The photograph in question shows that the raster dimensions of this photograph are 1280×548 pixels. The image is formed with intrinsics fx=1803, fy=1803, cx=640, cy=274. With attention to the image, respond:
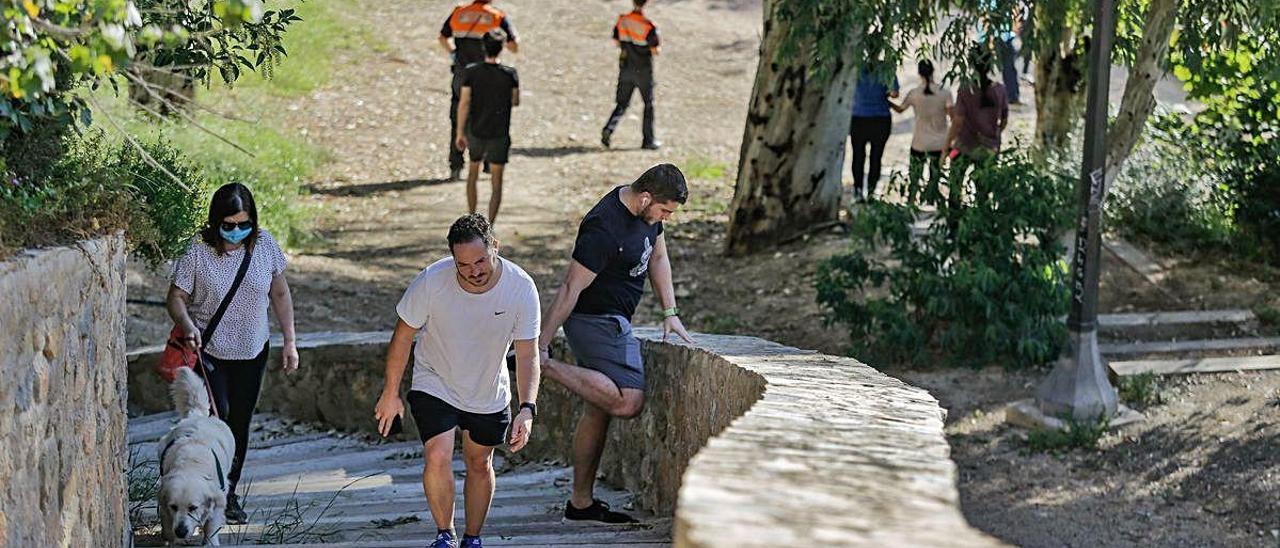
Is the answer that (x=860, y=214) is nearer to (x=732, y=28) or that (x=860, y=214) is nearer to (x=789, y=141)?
(x=789, y=141)

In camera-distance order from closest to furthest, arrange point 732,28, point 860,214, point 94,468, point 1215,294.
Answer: point 94,468 < point 860,214 < point 1215,294 < point 732,28

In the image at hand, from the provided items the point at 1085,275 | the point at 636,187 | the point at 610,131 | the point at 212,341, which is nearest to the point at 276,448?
the point at 212,341

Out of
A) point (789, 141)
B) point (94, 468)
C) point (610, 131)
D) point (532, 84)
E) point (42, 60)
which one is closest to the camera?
point (42, 60)

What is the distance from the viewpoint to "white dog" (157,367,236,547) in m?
6.68

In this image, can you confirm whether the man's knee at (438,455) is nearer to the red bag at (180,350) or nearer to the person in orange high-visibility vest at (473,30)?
the red bag at (180,350)

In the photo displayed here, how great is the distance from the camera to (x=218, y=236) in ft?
24.2

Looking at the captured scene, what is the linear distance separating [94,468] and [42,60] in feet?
6.79

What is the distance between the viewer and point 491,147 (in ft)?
46.5

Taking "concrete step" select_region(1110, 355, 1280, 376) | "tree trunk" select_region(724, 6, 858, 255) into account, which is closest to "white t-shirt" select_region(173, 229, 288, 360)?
"concrete step" select_region(1110, 355, 1280, 376)

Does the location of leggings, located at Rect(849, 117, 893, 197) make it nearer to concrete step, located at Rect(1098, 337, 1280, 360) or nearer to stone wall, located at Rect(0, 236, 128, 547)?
concrete step, located at Rect(1098, 337, 1280, 360)

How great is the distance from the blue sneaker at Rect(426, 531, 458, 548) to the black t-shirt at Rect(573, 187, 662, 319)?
1272 millimetres

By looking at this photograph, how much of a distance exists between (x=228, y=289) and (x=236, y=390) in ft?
1.57

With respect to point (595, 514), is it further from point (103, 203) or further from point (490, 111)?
point (490, 111)

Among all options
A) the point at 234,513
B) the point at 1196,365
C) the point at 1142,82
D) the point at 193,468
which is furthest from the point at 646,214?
the point at 1196,365
